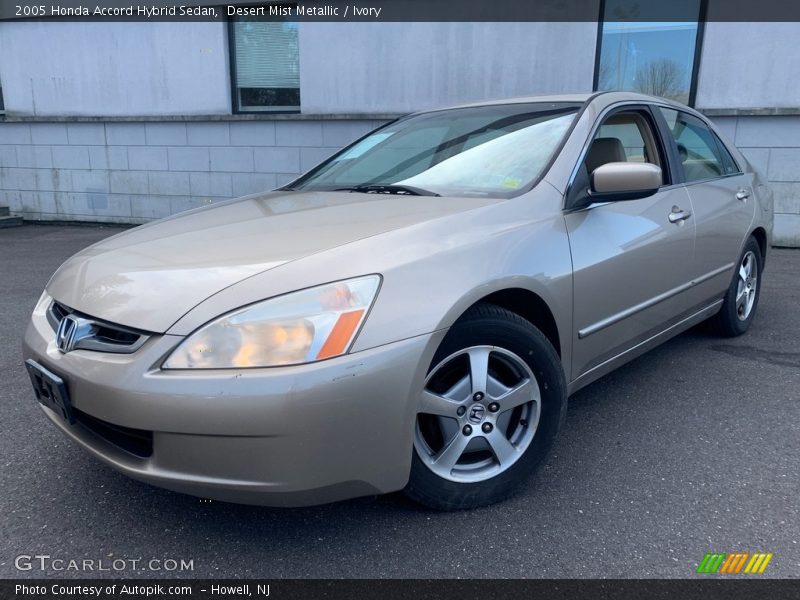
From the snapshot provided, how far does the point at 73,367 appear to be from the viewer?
1867 millimetres

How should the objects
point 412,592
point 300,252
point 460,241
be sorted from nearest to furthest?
point 412,592, point 300,252, point 460,241

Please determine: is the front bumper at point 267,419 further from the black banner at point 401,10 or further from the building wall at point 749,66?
the building wall at point 749,66

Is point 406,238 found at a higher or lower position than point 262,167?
higher

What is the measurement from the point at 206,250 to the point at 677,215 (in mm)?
2282

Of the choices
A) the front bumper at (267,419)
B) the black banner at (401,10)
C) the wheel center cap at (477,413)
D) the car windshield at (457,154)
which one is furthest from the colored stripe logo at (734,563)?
the black banner at (401,10)

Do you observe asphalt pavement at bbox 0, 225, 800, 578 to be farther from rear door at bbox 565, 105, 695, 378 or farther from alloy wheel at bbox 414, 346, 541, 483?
rear door at bbox 565, 105, 695, 378

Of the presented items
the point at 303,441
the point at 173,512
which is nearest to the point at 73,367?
the point at 173,512

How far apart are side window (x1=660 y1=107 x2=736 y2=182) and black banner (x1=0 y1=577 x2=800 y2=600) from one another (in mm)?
2262

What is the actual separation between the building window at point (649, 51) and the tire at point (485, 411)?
6538 mm

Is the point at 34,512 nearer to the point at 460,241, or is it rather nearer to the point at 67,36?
the point at 460,241

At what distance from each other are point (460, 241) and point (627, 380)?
1829mm

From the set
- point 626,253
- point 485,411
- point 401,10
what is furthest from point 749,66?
point 485,411

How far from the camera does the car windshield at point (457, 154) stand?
256cm

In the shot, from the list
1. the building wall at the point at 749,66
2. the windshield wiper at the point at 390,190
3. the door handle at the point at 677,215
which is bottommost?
the door handle at the point at 677,215
